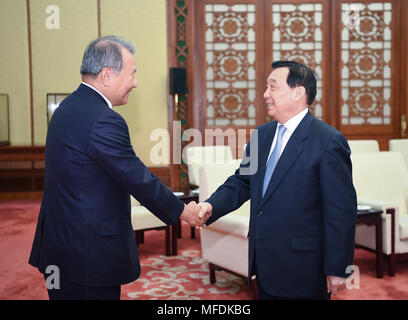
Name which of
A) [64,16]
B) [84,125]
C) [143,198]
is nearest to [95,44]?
[84,125]

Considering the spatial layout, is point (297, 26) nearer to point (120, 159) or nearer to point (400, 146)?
point (400, 146)

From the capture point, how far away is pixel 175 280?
3.90 m

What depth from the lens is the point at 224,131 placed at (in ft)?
26.8

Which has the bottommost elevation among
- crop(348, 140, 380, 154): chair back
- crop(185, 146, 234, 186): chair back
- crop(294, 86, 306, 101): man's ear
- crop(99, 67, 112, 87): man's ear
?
crop(185, 146, 234, 186): chair back

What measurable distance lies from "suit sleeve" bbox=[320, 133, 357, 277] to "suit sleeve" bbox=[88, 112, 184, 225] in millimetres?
682

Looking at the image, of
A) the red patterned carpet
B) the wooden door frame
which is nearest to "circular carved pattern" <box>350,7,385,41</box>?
the wooden door frame

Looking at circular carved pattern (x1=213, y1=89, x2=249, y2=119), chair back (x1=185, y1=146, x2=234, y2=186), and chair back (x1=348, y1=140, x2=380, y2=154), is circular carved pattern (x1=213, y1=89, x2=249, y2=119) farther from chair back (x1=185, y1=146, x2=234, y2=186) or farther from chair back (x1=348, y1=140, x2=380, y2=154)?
chair back (x1=348, y1=140, x2=380, y2=154)

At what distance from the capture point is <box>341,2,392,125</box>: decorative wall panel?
8.18 meters

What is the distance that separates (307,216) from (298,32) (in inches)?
270

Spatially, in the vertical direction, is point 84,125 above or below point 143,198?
above

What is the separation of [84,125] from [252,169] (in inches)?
30.6

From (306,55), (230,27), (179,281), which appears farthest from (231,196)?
(306,55)

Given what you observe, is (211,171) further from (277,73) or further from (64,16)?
(64,16)

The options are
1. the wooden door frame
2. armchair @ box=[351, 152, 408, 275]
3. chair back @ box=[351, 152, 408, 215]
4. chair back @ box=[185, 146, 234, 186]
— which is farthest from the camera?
the wooden door frame
